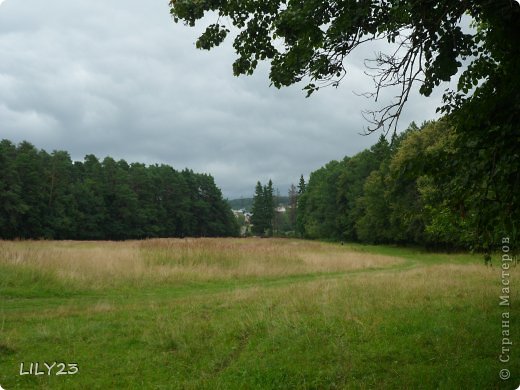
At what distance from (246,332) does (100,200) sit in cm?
6917

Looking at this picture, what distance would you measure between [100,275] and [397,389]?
41.4 ft

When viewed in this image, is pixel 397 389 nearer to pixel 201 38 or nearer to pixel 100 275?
pixel 201 38

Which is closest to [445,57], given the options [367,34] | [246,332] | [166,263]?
[367,34]

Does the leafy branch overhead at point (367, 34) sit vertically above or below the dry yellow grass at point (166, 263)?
above

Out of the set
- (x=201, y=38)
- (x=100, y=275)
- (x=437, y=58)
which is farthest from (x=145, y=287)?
(x=437, y=58)

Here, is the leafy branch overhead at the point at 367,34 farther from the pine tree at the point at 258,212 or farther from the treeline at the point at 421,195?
the pine tree at the point at 258,212

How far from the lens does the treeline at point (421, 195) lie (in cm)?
558

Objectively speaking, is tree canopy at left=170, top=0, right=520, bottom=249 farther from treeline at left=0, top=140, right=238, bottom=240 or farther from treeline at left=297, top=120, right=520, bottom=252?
treeline at left=0, top=140, right=238, bottom=240

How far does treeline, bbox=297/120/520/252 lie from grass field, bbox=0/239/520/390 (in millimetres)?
1813

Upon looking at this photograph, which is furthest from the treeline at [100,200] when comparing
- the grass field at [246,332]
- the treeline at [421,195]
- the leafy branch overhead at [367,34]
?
the leafy branch overhead at [367,34]

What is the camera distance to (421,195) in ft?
127

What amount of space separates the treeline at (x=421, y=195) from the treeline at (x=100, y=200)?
24156 mm

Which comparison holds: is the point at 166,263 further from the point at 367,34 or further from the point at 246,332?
the point at 367,34

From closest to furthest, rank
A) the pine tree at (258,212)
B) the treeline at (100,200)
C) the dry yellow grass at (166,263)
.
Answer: the dry yellow grass at (166,263) < the treeline at (100,200) < the pine tree at (258,212)
